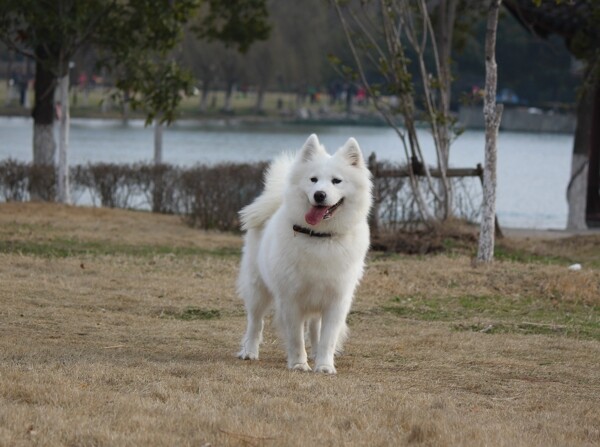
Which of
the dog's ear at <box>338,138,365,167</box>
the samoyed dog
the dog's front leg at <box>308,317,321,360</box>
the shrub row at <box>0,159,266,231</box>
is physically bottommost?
the shrub row at <box>0,159,266,231</box>

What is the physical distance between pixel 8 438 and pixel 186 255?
32.6ft

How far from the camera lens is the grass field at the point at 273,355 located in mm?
6164

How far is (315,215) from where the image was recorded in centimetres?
820

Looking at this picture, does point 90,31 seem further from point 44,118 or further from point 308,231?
point 308,231

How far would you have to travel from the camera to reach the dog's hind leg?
8.94 metres

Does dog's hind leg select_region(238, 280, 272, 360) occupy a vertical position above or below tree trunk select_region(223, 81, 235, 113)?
above

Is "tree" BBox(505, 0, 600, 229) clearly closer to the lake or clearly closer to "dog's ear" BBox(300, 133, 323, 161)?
the lake

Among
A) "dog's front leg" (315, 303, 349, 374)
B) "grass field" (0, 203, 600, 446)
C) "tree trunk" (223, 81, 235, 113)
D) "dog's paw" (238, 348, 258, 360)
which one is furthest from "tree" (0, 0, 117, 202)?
"tree trunk" (223, 81, 235, 113)

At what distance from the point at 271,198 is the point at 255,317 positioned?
0.87 metres

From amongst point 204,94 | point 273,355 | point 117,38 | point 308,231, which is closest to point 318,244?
point 308,231

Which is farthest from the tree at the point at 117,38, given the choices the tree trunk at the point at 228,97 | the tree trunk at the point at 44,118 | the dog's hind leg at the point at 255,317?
the tree trunk at the point at 228,97

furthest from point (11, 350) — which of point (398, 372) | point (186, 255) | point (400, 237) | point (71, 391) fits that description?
point (400, 237)

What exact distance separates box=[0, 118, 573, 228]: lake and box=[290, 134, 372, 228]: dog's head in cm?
1676

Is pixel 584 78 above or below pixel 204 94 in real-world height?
above
